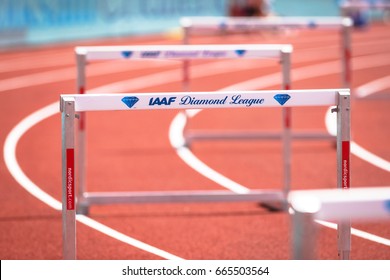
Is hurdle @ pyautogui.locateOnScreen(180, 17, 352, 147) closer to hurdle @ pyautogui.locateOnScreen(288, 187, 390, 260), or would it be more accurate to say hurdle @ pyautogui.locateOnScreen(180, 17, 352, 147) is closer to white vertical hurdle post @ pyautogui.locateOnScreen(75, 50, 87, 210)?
white vertical hurdle post @ pyautogui.locateOnScreen(75, 50, 87, 210)

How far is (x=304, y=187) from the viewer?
8.95m

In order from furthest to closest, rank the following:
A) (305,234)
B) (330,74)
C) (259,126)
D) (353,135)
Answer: (330,74), (259,126), (353,135), (305,234)

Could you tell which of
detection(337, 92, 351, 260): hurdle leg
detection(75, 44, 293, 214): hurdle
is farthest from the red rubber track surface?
detection(337, 92, 351, 260): hurdle leg

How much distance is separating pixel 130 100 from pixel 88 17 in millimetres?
17425

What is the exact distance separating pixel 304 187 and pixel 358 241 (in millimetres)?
1915

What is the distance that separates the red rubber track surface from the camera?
709cm

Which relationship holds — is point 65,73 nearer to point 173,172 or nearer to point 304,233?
point 173,172

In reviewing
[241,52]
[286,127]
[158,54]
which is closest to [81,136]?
[158,54]

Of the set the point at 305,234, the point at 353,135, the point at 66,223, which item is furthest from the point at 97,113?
the point at 305,234

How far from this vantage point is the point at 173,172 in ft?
31.8

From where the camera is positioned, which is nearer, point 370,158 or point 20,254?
point 20,254

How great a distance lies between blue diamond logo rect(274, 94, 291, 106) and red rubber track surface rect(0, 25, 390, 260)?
143cm

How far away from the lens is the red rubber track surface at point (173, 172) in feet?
23.3
